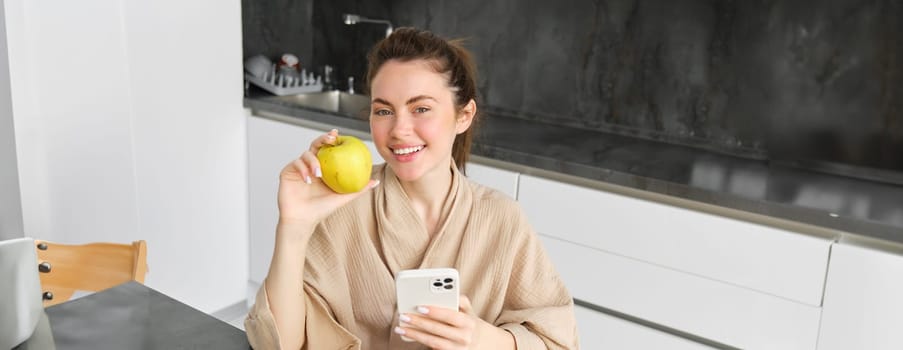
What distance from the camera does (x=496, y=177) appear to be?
88.8 inches

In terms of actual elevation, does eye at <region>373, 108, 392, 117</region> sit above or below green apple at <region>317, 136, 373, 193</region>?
above

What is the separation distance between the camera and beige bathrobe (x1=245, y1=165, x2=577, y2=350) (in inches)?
50.3

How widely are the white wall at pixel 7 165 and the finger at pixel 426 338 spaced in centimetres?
151

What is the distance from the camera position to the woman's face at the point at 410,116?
1.24 metres

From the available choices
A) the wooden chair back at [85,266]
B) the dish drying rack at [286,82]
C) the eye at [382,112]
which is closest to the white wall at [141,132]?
the dish drying rack at [286,82]

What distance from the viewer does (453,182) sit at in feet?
4.49

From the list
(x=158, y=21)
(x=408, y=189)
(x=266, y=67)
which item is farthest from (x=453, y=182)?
(x=266, y=67)

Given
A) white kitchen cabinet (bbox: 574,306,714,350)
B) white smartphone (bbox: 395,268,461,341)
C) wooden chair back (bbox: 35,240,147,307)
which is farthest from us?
white kitchen cabinet (bbox: 574,306,714,350)

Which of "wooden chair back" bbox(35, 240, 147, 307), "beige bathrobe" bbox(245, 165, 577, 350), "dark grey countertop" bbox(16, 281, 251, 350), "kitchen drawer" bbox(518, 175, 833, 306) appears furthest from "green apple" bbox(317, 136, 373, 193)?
"kitchen drawer" bbox(518, 175, 833, 306)

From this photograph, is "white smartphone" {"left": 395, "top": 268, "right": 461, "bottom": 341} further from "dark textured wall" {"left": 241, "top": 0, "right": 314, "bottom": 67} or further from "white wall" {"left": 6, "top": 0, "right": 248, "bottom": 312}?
"dark textured wall" {"left": 241, "top": 0, "right": 314, "bottom": 67}

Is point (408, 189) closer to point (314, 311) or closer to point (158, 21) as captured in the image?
point (314, 311)

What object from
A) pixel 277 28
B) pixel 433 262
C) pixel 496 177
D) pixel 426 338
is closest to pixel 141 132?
pixel 277 28

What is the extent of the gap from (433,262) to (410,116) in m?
0.24

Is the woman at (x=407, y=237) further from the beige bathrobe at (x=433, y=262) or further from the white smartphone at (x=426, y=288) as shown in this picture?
the white smartphone at (x=426, y=288)
